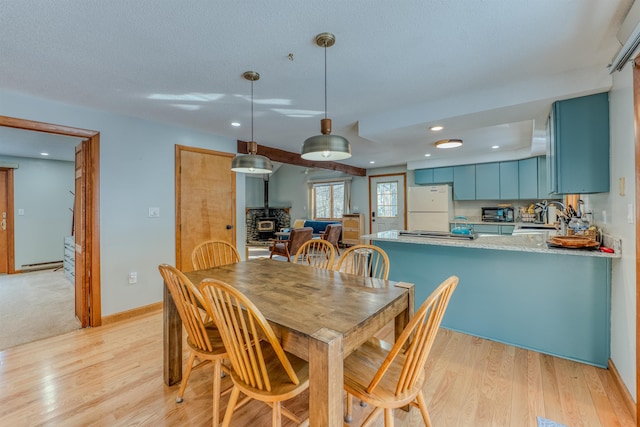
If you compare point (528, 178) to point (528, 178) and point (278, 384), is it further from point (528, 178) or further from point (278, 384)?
point (278, 384)

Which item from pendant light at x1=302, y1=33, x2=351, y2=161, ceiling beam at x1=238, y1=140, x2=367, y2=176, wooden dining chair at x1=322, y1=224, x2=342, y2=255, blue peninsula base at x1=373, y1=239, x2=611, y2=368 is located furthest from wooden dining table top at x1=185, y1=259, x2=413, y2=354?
wooden dining chair at x1=322, y1=224, x2=342, y2=255

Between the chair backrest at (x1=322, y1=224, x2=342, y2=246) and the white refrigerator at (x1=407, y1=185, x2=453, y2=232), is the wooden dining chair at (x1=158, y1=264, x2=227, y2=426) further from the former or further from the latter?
the white refrigerator at (x1=407, y1=185, x2=453, y2=232)

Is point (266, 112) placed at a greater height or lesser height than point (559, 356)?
greater

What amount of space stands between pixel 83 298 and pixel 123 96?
2006 mm

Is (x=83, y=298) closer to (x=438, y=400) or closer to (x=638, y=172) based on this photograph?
(x=438, y=400)

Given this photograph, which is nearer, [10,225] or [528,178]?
[10,225]

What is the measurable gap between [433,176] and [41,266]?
25.9 ft

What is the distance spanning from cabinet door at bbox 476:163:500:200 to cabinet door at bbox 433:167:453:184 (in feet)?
1.62

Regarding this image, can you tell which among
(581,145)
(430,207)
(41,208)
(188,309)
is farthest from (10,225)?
(581,145)

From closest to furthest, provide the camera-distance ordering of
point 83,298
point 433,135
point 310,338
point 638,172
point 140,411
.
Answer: point 310,338 < point 638,172 < point 140,411 < point 83,298 < point 433,135

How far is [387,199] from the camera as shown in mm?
7262

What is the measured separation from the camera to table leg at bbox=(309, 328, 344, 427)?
1.02 metres

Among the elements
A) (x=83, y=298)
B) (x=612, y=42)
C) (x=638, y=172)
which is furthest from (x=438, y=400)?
(x=83, y=298)

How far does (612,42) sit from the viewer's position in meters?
1.76
